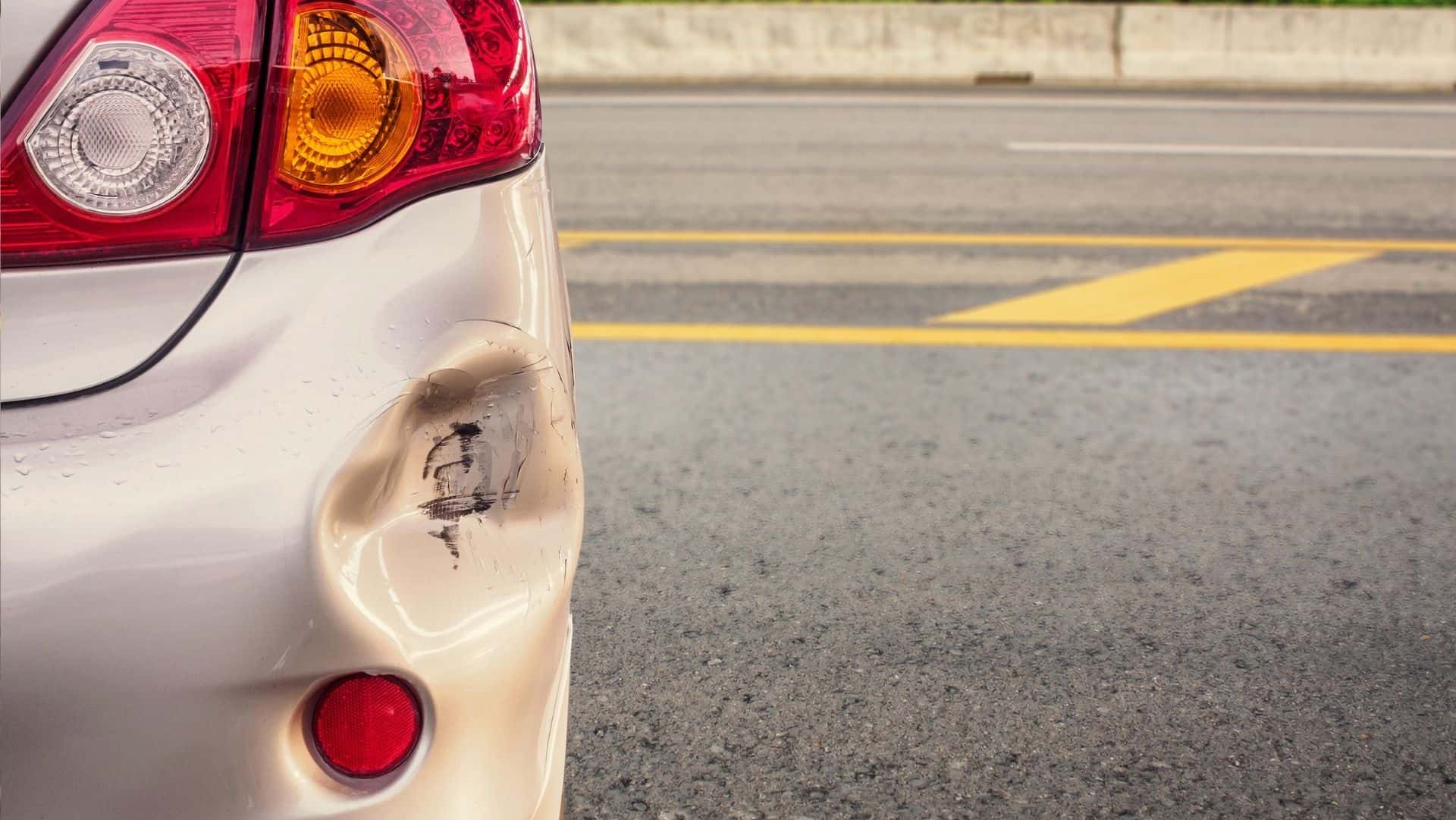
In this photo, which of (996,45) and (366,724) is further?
(996,45)

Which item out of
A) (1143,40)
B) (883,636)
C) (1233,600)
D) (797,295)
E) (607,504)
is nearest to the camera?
(883,636)

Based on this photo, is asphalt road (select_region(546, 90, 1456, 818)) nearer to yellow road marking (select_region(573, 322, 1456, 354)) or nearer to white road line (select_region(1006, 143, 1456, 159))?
yellow road marking (select_region(573, 322, 1456, 354))

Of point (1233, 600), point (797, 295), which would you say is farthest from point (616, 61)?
point (1233, 600)

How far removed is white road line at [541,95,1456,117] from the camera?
36.4 ft

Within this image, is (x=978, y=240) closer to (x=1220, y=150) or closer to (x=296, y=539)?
(x=1220, y=150)

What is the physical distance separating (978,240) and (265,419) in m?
5.37

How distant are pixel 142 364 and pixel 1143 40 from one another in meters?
13.5

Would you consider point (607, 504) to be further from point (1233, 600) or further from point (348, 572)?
point (348, 572)

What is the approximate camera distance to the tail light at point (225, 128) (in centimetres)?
126

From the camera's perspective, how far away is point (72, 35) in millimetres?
1263

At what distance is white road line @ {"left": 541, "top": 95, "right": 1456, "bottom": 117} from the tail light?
998 cm

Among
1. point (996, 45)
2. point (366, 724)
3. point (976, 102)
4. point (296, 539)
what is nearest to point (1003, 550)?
point (366, 724)

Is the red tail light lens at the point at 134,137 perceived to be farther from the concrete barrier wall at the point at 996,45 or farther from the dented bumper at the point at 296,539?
the concrete barrier wall at the point at 996,45

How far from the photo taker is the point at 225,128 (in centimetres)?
130
